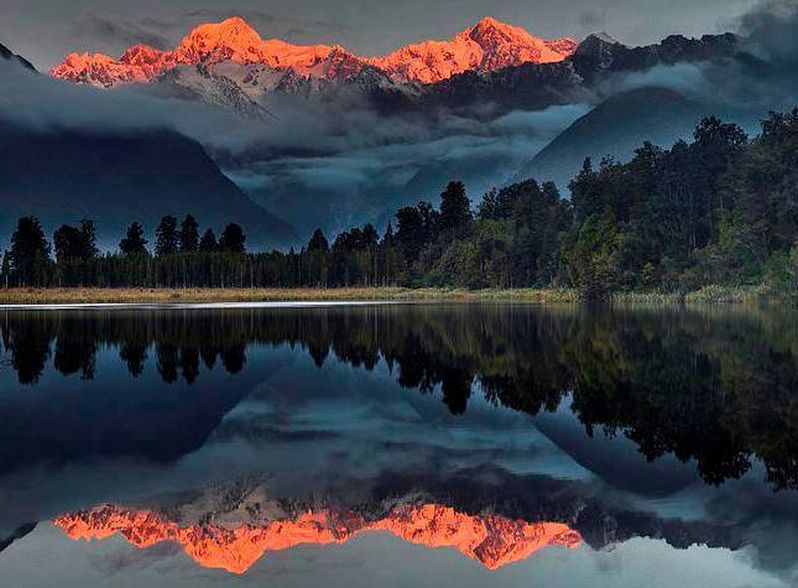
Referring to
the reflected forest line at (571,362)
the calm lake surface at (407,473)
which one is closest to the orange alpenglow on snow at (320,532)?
the calm lake surface at (407,473)

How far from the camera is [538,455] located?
26.8 metres

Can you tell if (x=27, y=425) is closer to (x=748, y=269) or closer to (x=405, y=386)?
(x=405, y=386)

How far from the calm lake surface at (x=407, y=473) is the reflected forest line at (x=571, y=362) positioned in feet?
0.73

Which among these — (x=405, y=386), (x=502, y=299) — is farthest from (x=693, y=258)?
(x=405, y=386)

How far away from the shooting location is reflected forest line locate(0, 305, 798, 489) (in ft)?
96.0

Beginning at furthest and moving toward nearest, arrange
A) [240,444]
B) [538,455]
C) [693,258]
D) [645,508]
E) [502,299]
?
[502,299] → [693,258] → [240,444] → [538,455] → [645,508]

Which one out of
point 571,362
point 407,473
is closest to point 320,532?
point 407,473

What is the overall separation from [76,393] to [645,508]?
28438 millimetres

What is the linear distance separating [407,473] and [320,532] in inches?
214

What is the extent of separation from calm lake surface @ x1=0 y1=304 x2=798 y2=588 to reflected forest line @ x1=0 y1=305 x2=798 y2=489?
0.73ft

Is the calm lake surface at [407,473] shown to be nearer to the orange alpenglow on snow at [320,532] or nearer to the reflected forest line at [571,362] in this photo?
the orange alpenglow on snow at [320,532]

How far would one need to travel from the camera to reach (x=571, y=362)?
5056cm

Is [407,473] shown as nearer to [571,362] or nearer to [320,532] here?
[320,532]

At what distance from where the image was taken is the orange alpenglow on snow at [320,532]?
1784 centimetres
